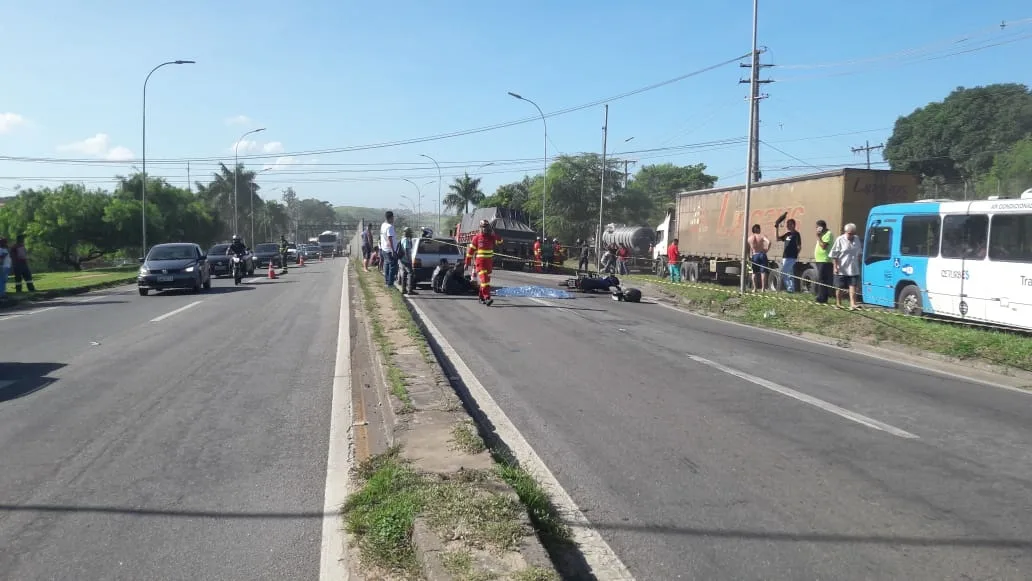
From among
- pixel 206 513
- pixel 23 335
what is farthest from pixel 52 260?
pixel 206 513

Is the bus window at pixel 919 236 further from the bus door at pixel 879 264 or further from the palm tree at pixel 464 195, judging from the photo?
the palm tree at pixel 464 195

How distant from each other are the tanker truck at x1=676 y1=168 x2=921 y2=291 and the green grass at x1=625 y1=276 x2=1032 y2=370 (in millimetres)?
2013

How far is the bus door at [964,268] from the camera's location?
43.6 feet

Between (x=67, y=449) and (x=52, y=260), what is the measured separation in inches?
2336

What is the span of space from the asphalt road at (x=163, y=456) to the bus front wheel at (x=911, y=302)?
34.6ft

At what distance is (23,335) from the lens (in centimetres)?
1276

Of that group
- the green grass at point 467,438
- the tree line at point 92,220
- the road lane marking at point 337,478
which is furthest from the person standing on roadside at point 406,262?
the tree line at point 92,220

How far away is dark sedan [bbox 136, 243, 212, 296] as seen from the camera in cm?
2202

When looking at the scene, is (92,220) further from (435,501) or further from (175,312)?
(435,501)

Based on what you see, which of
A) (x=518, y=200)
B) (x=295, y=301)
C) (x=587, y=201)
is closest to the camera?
(x=295, y=301)

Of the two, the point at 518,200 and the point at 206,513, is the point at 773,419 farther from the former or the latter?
the point at 518,200

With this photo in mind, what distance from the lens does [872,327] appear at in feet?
42.0

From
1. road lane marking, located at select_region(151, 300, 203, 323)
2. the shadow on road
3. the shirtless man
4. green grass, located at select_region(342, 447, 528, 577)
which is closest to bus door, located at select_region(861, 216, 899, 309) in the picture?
the shirtless man

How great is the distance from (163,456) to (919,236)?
45.8 feet
